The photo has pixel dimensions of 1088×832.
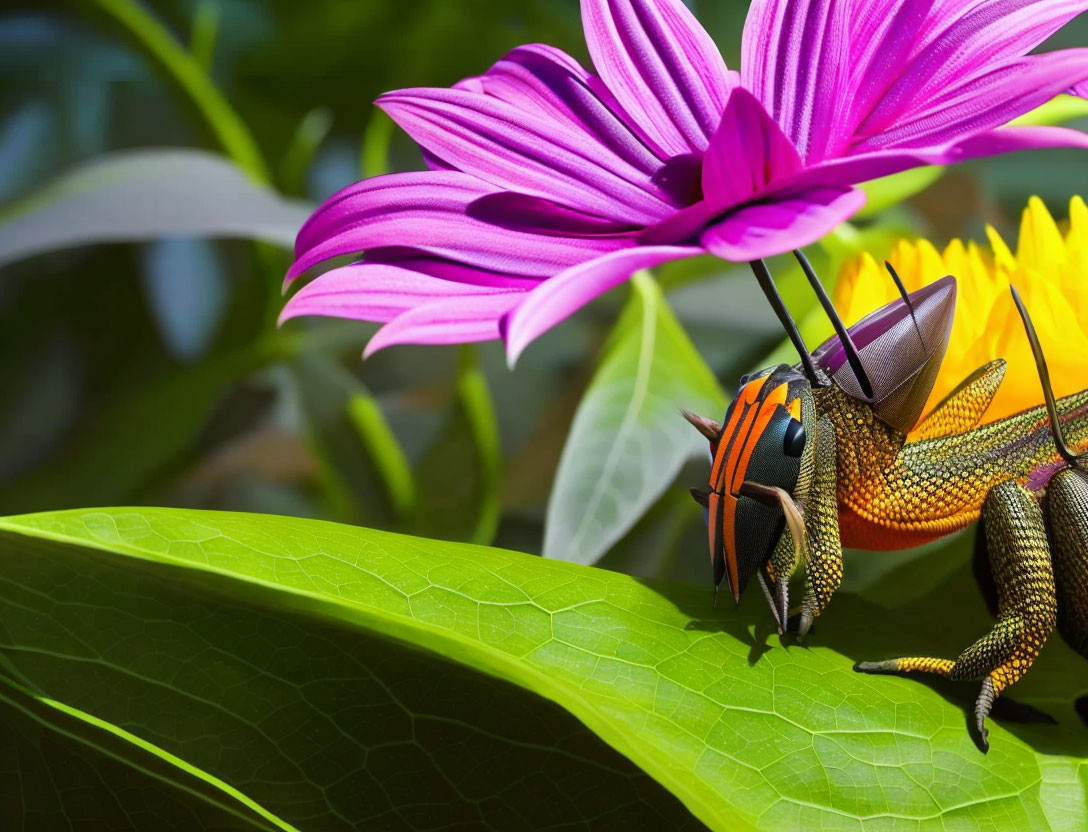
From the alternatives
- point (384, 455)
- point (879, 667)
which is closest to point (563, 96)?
point (879, 667)

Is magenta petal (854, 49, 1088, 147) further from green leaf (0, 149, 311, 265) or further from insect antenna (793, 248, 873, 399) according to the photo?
green leaf (0, 149, 311, 265)

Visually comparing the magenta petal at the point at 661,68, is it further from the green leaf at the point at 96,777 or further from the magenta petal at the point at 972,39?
the green leaf at the point at 96,777

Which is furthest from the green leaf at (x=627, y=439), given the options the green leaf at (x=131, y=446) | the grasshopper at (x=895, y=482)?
the green leaf at (x=131, y=446)

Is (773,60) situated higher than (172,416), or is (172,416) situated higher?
(773,60)

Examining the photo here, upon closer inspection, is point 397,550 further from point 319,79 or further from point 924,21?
point 319,79

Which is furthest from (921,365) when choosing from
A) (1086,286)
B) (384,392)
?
(384,392)

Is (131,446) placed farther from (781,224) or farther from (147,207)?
(781,224)
